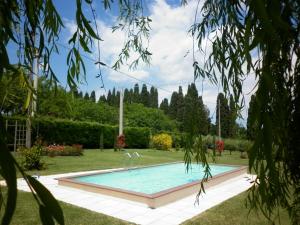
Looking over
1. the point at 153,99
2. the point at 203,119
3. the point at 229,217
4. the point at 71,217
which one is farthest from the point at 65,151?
the point at 153,99

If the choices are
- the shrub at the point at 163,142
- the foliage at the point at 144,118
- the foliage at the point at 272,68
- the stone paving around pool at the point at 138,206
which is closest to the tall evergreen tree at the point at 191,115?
the foliage at the point at 272,68

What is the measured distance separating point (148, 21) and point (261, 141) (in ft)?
5.75

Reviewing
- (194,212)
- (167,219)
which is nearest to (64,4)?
(167,219)

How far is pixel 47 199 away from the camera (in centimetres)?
55

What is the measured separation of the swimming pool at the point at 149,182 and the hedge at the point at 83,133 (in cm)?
784

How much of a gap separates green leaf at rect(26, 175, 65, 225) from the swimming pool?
200 inches

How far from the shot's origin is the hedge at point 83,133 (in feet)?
70.5

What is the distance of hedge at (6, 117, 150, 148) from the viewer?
70.5 feet

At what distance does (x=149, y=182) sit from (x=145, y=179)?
17.9 inches

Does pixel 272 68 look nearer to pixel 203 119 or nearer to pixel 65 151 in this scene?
pixel 203 119

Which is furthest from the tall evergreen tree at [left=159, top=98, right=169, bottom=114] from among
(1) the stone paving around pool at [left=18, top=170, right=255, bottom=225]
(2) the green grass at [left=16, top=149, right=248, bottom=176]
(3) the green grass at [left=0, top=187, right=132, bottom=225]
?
(3) the green grass at [left=0, top=187, right=132, bottom=225]

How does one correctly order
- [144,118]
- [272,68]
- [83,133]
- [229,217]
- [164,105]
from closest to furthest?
1. [272,68]
2. [229,217]
3. [83,133]
4. [144,118]
5. [164,105]

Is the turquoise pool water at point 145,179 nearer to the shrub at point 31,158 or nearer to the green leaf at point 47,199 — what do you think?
the shrub at point 31,158

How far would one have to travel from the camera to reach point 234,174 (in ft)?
41.4
